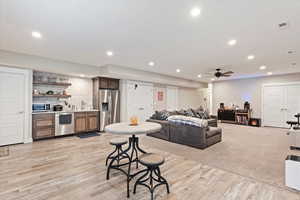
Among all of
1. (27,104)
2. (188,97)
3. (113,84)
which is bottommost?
(27,104)

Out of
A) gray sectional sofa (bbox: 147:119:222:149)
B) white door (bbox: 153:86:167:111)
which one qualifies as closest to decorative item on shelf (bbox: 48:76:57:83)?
gray sectional sofa (bbox: 147:119:222:149)

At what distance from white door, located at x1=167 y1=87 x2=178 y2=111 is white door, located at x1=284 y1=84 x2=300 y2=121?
18.1ft

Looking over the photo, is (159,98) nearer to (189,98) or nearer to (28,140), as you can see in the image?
(189,98)

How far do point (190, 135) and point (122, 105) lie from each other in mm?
3639

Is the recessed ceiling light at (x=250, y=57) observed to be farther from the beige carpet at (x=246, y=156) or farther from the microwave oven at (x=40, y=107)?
the microwave oven at (x=40, y=107)

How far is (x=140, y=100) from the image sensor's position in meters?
7.40

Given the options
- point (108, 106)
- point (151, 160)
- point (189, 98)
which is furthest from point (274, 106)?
point (151, 160)

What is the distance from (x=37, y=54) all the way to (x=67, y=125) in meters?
2.52

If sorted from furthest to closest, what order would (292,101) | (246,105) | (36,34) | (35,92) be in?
1. (246,105)
2. (292,101)
3. (35,92)
4. (36,34)

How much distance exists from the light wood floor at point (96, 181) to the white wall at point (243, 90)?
702 centimetres

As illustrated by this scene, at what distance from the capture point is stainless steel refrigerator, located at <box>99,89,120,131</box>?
241 inches

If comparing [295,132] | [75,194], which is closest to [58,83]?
[75,194]

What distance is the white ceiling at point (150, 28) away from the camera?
6.74 ft

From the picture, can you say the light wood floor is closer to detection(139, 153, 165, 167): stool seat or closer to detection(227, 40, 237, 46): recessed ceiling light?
detection(139, 153, 165, 167): stool seat
